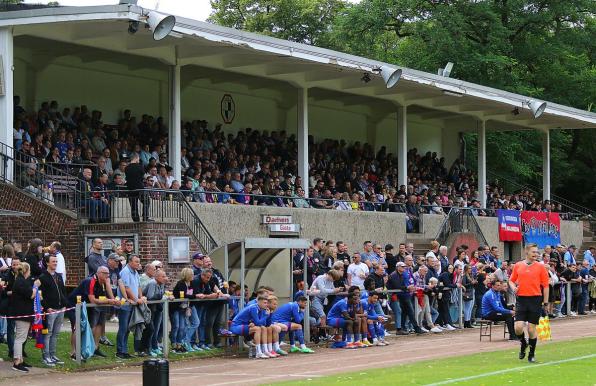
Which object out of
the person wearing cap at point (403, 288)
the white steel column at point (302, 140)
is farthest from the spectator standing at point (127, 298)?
the white steel column at point (302, 140)

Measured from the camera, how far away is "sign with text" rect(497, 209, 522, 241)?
4303 centimetres

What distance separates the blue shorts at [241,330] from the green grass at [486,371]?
11.7ft

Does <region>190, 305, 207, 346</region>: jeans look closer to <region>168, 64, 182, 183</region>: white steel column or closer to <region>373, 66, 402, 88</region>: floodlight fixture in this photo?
<region>168, 64, 182, 183</region>: white steel column

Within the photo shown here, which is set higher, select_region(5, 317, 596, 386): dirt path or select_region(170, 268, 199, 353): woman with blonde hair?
select_region(170, 268, 199, 353): woman with blonde hair

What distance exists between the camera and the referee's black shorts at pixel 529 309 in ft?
67.1

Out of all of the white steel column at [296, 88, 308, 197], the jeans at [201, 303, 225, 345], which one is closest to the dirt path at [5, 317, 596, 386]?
the jeans at [201, 303, 225, 345]

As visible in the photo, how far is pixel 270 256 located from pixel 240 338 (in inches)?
102

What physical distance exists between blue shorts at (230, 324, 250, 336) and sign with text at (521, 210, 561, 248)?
2383cm

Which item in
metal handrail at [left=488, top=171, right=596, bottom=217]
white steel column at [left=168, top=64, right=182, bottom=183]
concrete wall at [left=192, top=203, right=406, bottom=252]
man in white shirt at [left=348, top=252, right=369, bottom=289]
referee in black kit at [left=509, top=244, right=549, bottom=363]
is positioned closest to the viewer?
referee in black kit at [left=509, top=244, right=549, bottom=363]

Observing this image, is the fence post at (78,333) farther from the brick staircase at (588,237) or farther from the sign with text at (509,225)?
the brick staircase at (588,237)

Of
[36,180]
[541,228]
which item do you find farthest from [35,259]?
[541,228]

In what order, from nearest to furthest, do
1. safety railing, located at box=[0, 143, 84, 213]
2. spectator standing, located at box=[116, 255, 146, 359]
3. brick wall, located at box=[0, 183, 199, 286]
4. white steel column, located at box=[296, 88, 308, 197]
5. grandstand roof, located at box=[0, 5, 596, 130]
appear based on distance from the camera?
1. spectator standing, located at box=[116, 255, 146, 359]
2. brick wall, located at box=[0, 183, 199, 286]
3. safety railing, located at box=[0, 143, 84, 213]
4. grandstand roof, located at box=[0, 5, 596, 130]
5. white steel column, located at box=[296, 88, 308, 197]

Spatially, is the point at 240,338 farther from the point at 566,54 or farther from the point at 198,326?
the point at 566,54

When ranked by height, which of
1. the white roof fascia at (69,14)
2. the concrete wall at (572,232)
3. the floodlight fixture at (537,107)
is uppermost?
the white roof fascia at (69,14)
